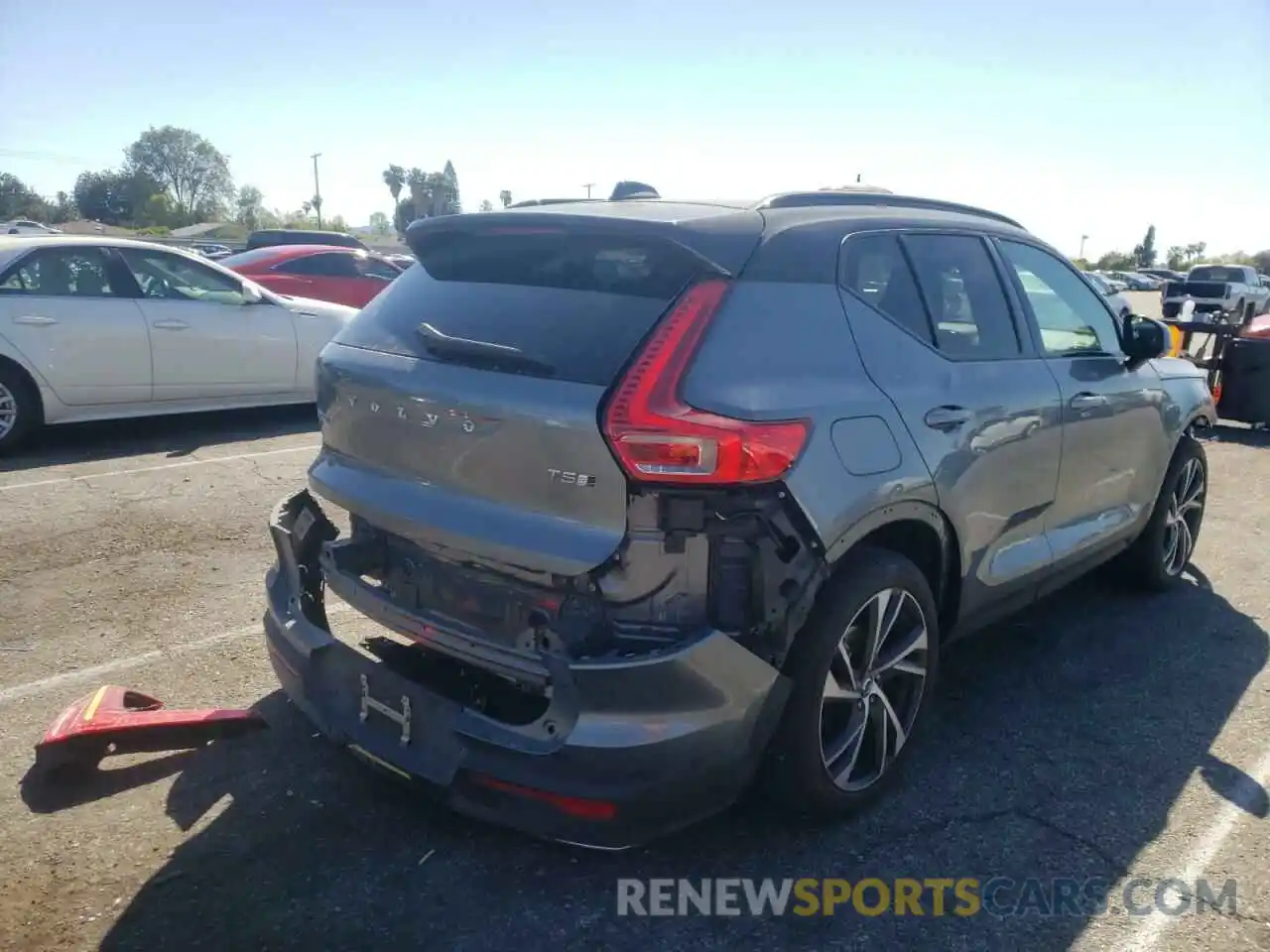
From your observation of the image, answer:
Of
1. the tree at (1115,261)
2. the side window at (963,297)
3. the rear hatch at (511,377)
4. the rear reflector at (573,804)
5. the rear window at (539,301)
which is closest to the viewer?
the rear reflector at (573,804)

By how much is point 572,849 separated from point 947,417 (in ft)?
5.71

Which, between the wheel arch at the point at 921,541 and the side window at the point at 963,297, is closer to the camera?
the wheel arch at the point at 921,541

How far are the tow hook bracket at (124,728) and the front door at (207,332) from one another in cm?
506

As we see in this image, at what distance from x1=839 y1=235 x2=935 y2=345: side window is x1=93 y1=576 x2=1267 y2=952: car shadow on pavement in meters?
1.50

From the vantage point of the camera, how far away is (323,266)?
13508 millimetres

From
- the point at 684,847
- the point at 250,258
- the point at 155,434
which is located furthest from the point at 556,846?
the point at 250,258

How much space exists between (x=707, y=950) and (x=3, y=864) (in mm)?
1917

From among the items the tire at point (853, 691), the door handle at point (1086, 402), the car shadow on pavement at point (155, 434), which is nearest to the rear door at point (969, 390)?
the door handle at point (1086, 402)

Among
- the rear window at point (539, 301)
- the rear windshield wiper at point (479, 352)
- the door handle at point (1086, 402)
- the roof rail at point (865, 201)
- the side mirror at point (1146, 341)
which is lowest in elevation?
the door handle at point (1086, 402)

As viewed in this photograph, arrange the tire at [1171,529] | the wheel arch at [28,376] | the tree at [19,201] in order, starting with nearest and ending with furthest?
the tire at [1171,529], the wheel arch at [28,376], the tree at [19,201]

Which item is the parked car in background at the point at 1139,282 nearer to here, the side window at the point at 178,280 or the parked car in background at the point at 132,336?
the parked car in background at the point at 132,336

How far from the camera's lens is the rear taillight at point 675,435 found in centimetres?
244

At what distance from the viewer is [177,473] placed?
685 cm

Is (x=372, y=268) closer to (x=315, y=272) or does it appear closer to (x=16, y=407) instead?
(x=315, y=272)
